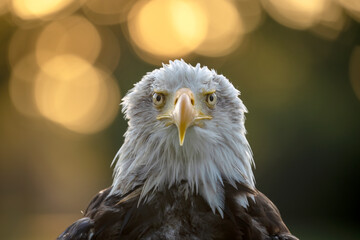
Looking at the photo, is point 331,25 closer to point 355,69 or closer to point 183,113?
point 355,69

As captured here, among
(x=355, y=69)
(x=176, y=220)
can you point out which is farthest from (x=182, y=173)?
(x=355, y=69)

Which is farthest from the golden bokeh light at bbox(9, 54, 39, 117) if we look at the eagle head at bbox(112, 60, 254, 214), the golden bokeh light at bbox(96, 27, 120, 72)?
the eagle head at bbox(112, 60, 254, 214)

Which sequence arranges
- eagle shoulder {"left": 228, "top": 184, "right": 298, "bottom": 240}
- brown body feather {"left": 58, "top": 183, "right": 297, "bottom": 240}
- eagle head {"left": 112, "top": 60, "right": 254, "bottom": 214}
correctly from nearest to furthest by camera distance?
brown body feather {"left": 58, "top": 183, "right": 297, "bottom": 240} < eagle shoulder {"left": 228, "top": 184, "right": 298, "bottom": 240} < eagle head {"left": 112, "top": 60, "right": 254, "bottom": 214}

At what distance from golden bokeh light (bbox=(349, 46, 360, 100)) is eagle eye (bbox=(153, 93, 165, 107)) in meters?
23.2

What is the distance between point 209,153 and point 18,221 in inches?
1077

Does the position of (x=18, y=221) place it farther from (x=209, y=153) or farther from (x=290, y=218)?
(x=209, y=153)

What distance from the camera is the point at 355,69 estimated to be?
28.3m

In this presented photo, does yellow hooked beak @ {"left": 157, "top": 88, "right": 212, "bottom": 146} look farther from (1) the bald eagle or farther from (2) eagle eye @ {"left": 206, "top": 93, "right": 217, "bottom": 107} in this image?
(2) eagle eye @ {"left": 206, "top": 93, "right": 217, "bottom": 107}

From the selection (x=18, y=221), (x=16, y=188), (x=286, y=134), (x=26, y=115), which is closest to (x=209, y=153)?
(x=286, y=134)

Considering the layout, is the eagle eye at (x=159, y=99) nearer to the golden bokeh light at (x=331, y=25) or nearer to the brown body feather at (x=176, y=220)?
the brown body feather at (x=176, y=220)

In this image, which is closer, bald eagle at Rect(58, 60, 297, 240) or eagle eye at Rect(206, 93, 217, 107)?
bald eagle at Rect(58, 60, 297, 240)

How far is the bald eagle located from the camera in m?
5.41

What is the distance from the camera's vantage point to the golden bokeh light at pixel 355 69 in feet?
91.8

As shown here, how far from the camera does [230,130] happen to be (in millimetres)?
6020
